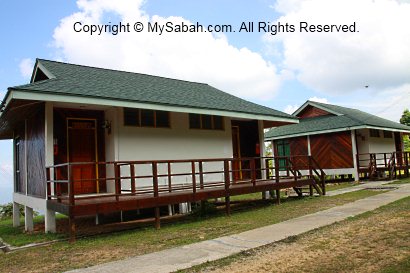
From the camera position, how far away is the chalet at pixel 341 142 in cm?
2125

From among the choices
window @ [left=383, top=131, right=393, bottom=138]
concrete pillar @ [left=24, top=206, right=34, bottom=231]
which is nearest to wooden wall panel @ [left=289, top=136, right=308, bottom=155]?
window @ [left=383, top=131, right=393, bottom=138]

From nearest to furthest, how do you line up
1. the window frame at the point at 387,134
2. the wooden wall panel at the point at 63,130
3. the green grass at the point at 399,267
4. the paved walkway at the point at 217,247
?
1. the green grass at the point at 399,267
2. the paved walkway at the point at 217,247
3. the wooden wall panel at the point at 63,130
4. the window frame at the point at 387,134

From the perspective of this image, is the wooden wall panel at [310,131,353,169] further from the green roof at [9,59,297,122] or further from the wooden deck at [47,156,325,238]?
the green roof at [9,59,297,122]

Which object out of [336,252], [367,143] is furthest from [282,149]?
[336,252]

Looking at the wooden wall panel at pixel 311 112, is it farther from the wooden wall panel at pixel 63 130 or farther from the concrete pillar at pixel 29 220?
the concrete pillar at pixel 29 220

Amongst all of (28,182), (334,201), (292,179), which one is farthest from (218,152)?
(28,182)

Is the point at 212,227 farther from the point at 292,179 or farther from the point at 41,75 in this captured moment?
the point at 41,75

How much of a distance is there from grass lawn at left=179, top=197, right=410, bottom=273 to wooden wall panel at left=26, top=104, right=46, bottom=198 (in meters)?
6.40

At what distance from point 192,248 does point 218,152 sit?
22.9 feet

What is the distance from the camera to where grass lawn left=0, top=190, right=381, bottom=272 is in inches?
260

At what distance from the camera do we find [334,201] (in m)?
12.5

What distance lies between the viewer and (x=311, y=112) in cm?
2605

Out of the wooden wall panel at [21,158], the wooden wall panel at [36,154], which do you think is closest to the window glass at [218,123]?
the wooden wall panel at [36,154]

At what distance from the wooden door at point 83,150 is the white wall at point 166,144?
1.49ft
